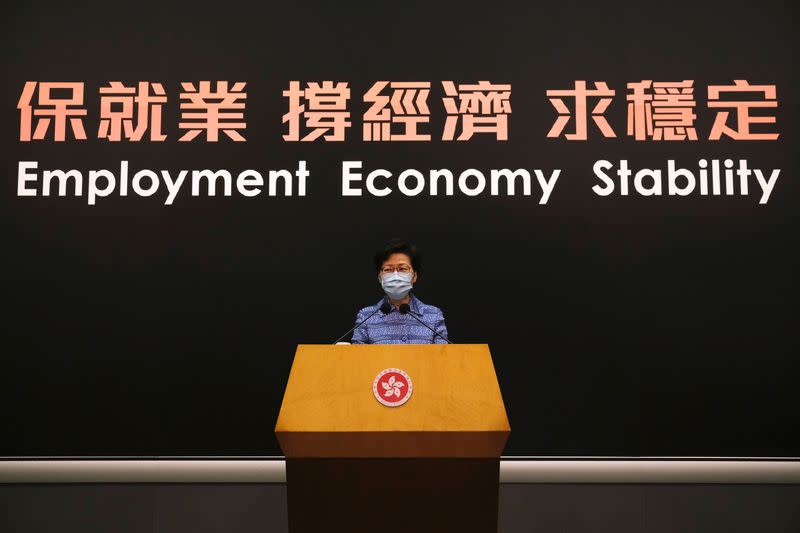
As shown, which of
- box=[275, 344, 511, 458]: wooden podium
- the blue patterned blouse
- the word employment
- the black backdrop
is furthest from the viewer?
the word employment

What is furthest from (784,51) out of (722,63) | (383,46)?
(383,46)

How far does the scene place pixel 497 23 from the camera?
12.7 feet

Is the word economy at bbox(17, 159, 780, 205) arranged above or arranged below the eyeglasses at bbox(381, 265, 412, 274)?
above

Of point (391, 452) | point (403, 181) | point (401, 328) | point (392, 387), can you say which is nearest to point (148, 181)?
point (403, 181)

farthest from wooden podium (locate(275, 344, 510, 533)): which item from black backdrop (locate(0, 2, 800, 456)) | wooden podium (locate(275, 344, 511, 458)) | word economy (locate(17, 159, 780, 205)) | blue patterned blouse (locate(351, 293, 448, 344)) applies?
word economy (locate(17, 159, 780, 205))

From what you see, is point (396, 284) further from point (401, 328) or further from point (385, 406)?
point (385, 406)

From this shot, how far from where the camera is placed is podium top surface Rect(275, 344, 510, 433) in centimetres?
194

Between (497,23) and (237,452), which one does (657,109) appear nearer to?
(497,23)

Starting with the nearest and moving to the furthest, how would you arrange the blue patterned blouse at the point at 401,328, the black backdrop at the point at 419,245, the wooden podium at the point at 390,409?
the wooden podium at the point at 390,409
the blue patterned blouse at the point at 401,328
the black backdrop at the point at 419,245

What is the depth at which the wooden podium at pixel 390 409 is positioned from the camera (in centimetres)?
194

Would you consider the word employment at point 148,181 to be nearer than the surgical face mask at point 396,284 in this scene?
No

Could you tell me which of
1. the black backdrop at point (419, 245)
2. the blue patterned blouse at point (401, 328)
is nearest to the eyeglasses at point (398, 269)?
the blue patterned blouse at point (401, 328)

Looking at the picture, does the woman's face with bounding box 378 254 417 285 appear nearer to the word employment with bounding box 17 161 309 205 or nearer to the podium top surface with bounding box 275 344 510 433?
the podium top surface with bounding box 275 344 510 433

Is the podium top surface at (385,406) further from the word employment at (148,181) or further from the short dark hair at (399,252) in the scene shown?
the word employment at (148,181)
